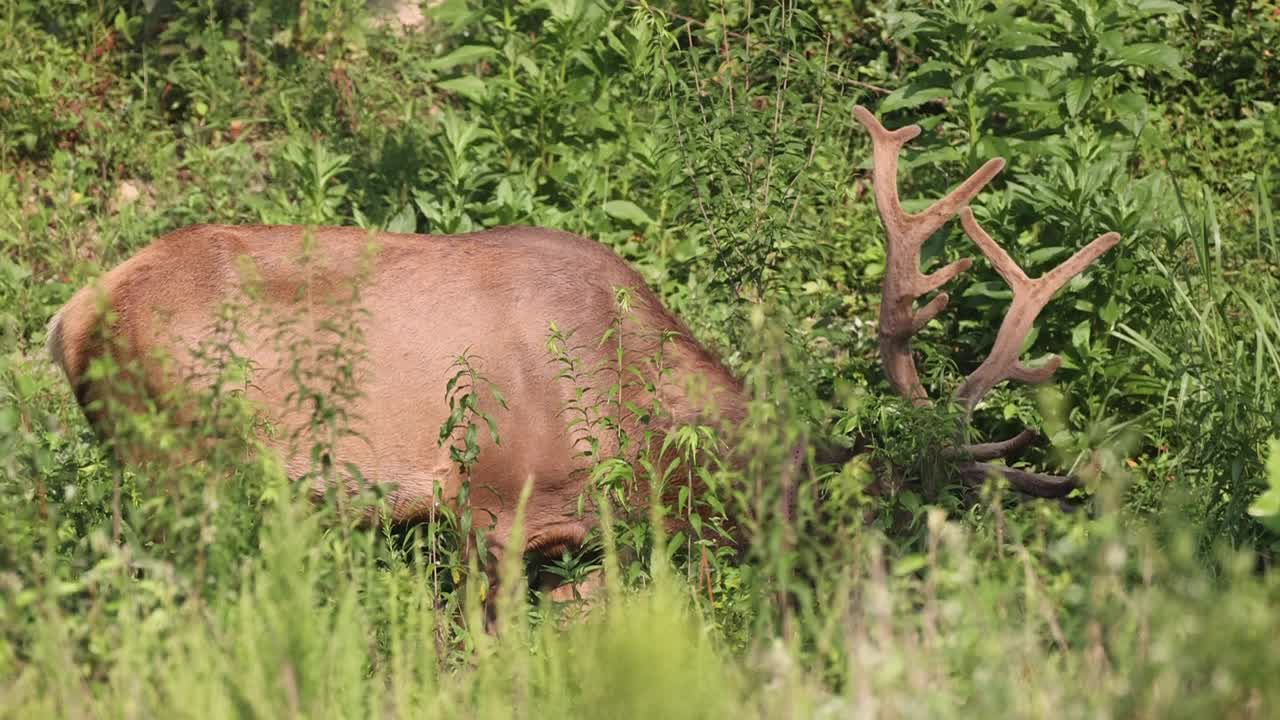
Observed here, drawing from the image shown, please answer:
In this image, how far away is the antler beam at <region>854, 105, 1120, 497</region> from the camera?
5.07 metres

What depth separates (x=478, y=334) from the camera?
5.27 m

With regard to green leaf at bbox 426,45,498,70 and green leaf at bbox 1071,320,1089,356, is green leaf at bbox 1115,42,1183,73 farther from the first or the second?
green leaf at bbox 426,45,498,70

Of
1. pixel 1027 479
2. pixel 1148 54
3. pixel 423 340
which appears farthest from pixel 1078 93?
pixel 423 340

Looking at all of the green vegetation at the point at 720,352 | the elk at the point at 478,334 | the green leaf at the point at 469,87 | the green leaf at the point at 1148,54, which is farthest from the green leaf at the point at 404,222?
the green leaf at the point at 1148,54

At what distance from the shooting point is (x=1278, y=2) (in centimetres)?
841

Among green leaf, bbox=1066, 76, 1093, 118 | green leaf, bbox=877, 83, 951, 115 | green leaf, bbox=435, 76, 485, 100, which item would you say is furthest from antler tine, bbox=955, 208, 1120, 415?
green leaf, bbox=435, 76, 485, 100

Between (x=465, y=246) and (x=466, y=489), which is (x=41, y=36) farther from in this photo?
(x=466, y=489)

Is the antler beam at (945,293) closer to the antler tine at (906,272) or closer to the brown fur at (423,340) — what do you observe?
the antler tine at (906,272)

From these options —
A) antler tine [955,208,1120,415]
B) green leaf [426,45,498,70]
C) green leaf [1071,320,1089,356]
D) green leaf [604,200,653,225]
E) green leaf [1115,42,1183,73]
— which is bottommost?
green leaf [1071,320,1089,356]

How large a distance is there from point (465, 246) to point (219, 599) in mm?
2375

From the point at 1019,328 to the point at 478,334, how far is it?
1817 millimetres

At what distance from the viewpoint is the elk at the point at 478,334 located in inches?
202

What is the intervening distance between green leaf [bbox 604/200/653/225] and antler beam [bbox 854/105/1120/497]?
5.61 ft

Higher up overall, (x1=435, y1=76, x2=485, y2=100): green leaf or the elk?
(x1=435, y1=76, x2=485, y2=100): green leaf
